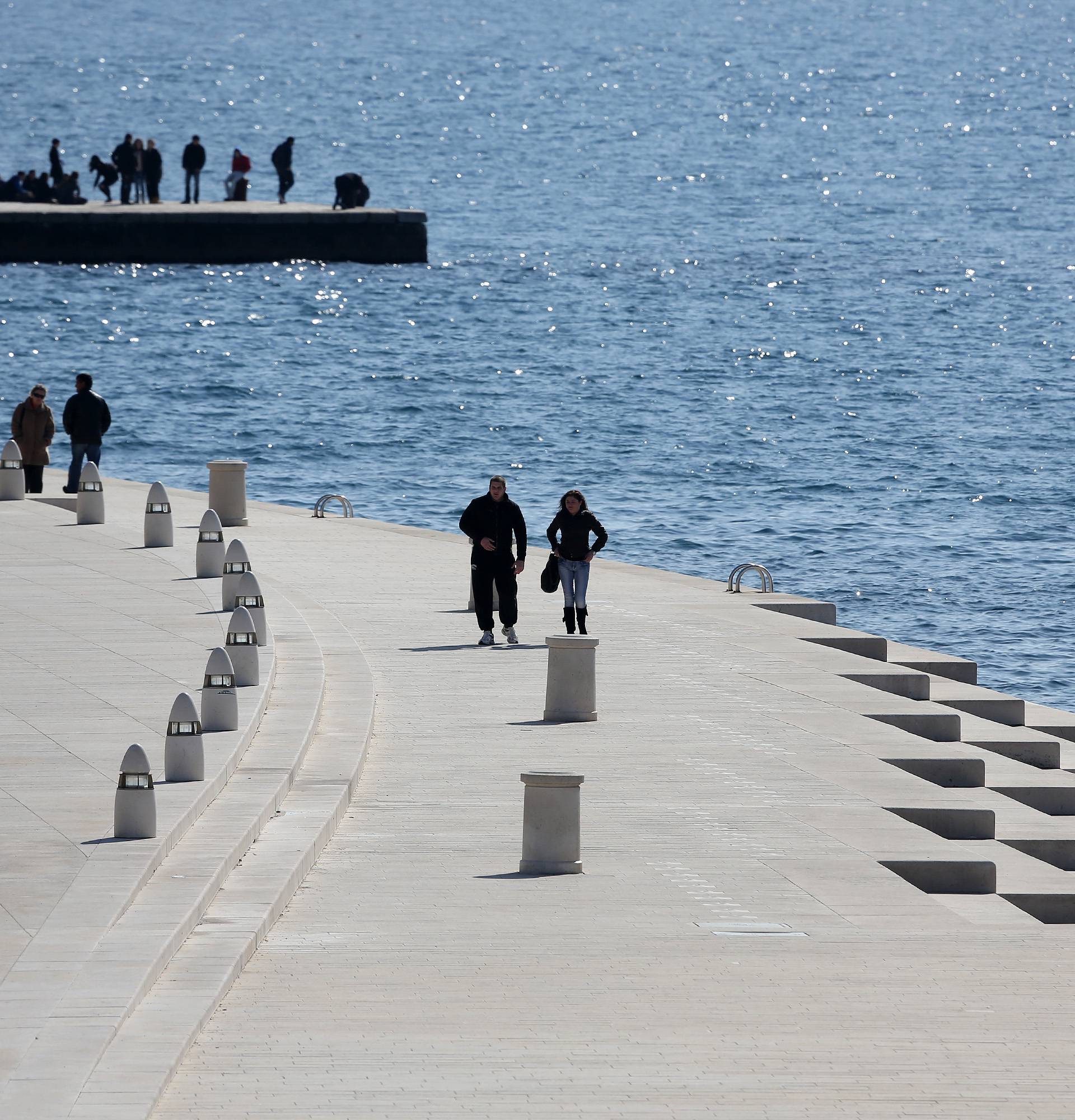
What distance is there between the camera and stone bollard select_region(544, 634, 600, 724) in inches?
640

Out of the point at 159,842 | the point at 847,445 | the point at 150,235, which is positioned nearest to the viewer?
the point at 159,842

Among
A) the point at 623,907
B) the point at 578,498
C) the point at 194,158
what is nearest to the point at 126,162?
the point at 194,158

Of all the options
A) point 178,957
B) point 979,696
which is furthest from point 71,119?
point 178,957

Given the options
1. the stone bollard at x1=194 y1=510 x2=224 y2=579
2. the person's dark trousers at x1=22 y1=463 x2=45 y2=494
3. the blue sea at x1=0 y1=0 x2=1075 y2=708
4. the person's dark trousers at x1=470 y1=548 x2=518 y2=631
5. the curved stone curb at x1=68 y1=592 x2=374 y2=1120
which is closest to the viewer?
the curved stone curb at x1=68 y1=592 x2=374 y2=1120

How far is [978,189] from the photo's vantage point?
102 metres

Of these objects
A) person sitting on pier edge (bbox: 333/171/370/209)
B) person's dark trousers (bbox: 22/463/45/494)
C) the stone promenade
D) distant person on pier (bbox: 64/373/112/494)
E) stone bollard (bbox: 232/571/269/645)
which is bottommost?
the stone promenade

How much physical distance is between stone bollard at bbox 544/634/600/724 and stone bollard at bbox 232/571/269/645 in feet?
7.67

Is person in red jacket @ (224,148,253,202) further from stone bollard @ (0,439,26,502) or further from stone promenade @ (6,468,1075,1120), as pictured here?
stone promenade @ (6,468,1075,1120)

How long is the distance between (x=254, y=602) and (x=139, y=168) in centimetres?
4780

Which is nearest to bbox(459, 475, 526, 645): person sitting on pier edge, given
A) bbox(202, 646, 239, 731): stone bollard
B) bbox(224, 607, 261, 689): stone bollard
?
bbox(224, 607, 261, 689): stone bollard

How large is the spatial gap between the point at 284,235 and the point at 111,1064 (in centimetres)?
5949

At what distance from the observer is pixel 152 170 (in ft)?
207

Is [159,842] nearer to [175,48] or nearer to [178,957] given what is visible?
[178,957]

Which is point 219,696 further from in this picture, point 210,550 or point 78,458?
point 78,458
